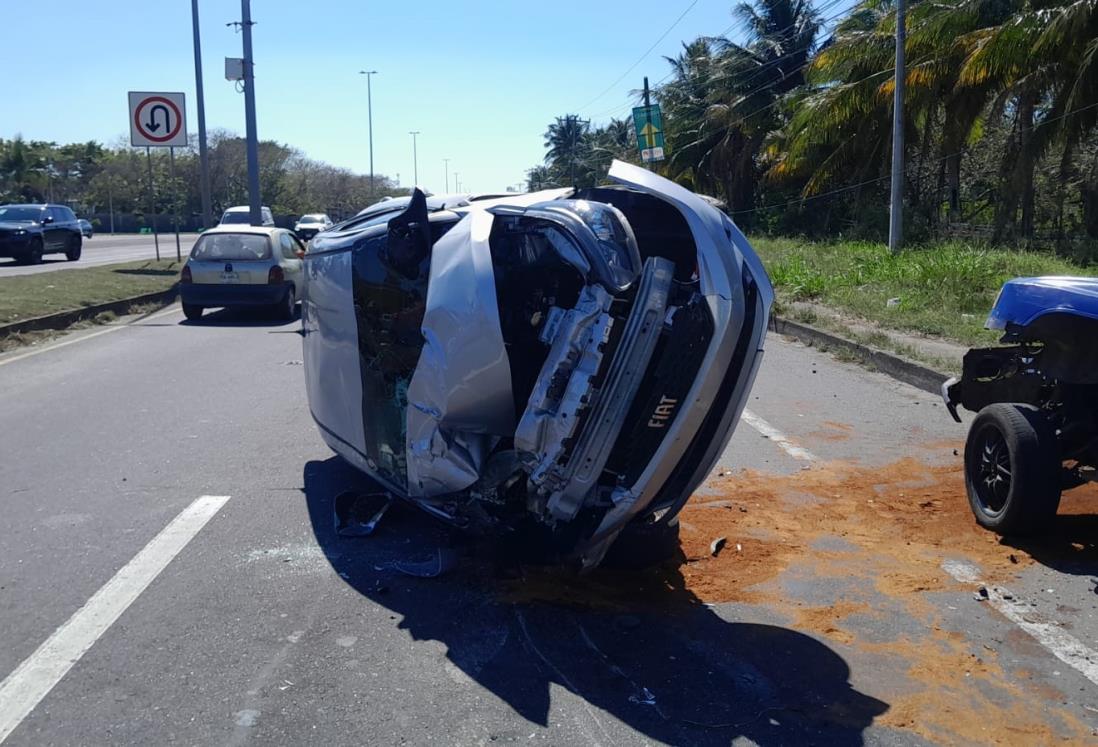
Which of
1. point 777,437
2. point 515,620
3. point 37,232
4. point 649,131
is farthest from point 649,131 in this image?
point 515,620

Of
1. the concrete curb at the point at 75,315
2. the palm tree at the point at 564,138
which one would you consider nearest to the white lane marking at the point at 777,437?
the concrete curb at the point at 75,315

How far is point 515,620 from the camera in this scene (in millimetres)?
4672

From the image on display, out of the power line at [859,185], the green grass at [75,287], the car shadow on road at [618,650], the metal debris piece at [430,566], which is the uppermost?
the power line at [859,185]

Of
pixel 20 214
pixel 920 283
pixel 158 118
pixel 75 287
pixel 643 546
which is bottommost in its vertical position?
pixel 643 546

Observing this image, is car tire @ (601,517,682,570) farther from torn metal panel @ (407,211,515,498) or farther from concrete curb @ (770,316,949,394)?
concrete curb @ (770,316,949,394)

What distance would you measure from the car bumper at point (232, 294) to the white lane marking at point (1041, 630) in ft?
43.6

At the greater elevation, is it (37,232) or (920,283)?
(37,232)

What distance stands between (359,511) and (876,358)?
26.5ft

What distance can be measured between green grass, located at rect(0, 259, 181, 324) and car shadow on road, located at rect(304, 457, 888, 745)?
11.6m

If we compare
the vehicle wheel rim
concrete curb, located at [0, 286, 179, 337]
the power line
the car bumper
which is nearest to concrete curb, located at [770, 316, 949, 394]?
the vehicle wheel rim

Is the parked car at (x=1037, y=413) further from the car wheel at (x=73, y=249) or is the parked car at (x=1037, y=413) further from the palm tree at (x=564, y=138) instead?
the palm tree at (x=564, y=138)

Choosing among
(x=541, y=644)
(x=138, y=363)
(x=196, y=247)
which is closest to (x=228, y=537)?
(x=541, y=644)

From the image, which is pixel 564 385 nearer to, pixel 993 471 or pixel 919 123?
pixel 993 471

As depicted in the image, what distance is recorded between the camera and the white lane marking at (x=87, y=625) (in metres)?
3.89
